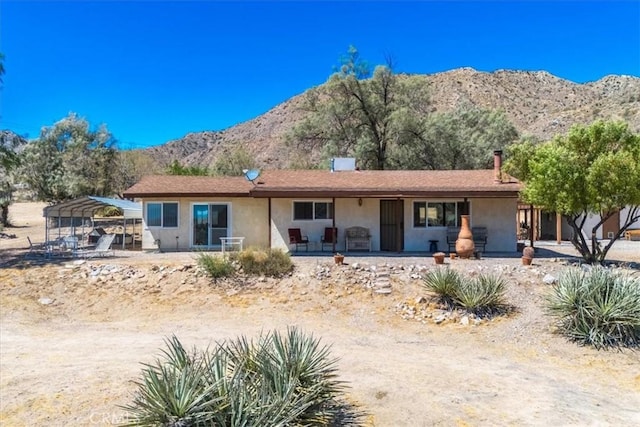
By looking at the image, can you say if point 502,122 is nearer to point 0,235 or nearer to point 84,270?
point 84,270

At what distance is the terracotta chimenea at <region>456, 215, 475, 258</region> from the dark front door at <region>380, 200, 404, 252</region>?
2652 mm

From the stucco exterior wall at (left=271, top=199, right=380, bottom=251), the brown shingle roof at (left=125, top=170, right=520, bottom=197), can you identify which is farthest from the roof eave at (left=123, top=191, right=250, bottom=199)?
the stucco exterior wall at (left=271, top=199, right=380, bottom=251)

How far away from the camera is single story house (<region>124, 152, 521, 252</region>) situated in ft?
57.5

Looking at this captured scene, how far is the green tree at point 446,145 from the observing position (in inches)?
1223

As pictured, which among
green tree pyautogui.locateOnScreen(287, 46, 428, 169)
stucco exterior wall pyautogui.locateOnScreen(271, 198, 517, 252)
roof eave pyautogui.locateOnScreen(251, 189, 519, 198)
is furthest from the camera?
green tree pyautogui.locateOnScreen(287, 46, 428, 169)

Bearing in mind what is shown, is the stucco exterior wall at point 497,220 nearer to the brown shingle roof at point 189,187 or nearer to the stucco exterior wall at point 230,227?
the stucco exterior wall at point 230,227

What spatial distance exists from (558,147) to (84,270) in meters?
16.1

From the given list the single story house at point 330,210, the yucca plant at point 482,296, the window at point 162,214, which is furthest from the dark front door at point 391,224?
the window at point 162,214

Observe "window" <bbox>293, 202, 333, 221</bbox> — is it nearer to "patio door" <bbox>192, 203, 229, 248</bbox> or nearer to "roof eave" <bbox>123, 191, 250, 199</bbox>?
"roof eave" <bbox>123, 191, 250, 199</bbox>

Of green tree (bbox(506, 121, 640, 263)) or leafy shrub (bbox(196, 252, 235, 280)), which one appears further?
leafy shrub (bbox(196, 252, 235, 280))

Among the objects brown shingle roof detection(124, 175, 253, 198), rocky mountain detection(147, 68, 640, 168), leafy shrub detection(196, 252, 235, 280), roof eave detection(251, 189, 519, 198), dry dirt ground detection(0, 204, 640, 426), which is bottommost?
dry dirt ground detection(0, 204, 640, 426)

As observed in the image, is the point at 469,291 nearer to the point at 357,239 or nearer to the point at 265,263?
the point at 265,263

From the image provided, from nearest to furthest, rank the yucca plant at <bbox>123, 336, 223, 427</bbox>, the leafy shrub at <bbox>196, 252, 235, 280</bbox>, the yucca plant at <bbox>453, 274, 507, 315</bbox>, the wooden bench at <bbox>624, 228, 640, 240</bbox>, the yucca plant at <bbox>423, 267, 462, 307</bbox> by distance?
the yucca plant at <bbox>123, 336, 223, 427</bbox> < the yucca plant at <bbox>453, 274, 507, 315</bbox> < the yucca plant at <bbox>423, 267, 462, 307</bbox> < the leafy shrub at <bbox>196, 252, 235, 280</bbox> < the wooden bench at <bbox>624, 228, 640, 240</bbox>

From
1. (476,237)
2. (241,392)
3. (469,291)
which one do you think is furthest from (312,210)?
(241,392)
